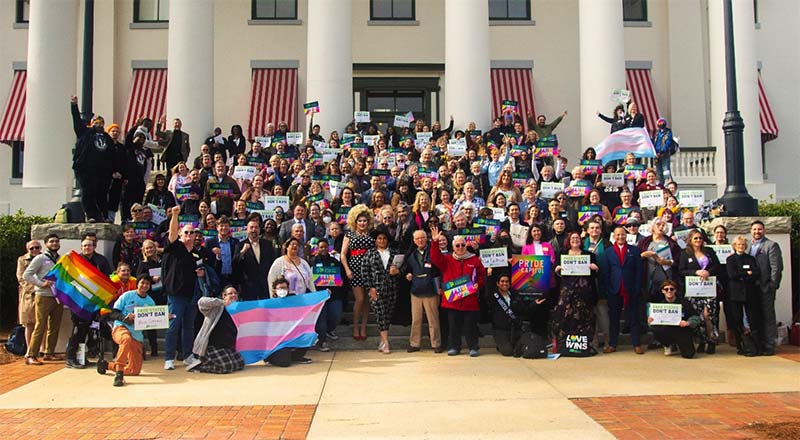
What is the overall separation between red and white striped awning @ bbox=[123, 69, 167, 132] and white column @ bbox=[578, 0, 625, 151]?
14263mm

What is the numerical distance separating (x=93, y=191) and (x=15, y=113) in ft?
49.4

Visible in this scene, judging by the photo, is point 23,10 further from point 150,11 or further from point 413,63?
point 413,63

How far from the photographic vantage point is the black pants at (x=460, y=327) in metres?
10.9

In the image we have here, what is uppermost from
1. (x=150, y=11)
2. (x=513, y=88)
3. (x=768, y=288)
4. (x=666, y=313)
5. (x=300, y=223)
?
(x=150, y=11)

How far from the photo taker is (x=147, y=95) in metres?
24.7

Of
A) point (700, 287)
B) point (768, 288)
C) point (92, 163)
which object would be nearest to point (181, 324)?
point (92, 163)

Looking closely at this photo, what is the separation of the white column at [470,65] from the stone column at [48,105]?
1131 cm

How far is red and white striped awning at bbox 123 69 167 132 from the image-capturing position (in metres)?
24.4

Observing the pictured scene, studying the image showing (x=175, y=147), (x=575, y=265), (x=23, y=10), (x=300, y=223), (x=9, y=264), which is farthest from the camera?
(x=23, y=10)

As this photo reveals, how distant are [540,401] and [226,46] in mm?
20571

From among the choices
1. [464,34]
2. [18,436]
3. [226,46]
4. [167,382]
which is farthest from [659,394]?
[226,46]

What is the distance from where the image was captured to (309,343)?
34.1 feet

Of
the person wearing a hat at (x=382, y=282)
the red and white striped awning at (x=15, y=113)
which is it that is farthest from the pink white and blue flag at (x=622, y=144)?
the red and white striped awning at (x=15, y=113)

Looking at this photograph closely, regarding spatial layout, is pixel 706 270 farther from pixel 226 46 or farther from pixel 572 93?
pixel 226 46
